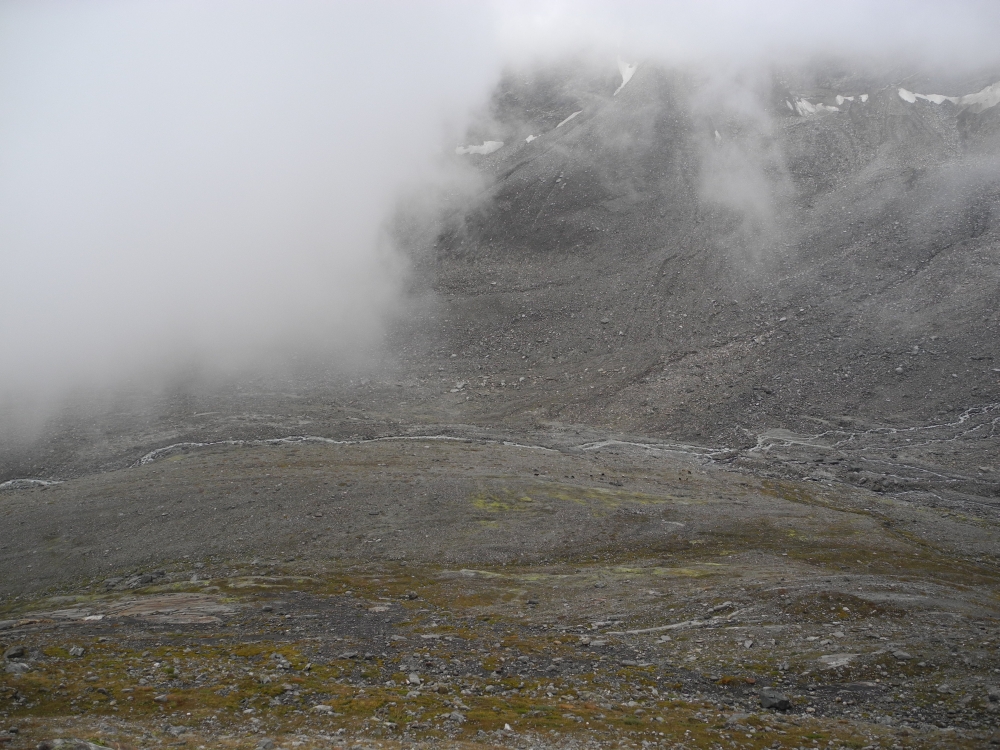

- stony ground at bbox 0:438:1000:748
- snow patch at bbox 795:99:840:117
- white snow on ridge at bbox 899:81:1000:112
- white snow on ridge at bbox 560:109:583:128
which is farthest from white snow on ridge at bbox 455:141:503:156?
stony ground at bbox 0:438:1000:748

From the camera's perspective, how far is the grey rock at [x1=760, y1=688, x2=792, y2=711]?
23.2m

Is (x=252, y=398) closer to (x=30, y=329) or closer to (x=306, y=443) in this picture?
(x=306, y=443)

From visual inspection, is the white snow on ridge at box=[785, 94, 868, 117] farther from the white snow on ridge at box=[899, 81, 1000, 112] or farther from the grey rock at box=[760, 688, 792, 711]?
the grey rock at box=[760, 688, 792, 711]

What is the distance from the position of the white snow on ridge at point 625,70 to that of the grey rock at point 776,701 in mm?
98393

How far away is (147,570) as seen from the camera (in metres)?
39.0

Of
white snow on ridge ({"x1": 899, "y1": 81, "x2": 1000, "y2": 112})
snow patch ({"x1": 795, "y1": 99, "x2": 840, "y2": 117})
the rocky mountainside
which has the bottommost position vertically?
the rocky mountainside

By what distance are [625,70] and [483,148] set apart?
26.5m

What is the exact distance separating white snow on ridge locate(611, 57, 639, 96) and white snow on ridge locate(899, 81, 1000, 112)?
38.1 metres

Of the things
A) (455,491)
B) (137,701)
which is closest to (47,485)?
(455,491)

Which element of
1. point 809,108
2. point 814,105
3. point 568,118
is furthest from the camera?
point 568,118

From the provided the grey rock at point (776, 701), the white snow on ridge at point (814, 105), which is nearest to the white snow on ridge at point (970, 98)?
the white snow on ridge at point (814, 105)

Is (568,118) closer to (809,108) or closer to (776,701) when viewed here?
(809,108)

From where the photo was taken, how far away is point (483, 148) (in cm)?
10462

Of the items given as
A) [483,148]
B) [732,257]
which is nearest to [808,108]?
[732,257]
